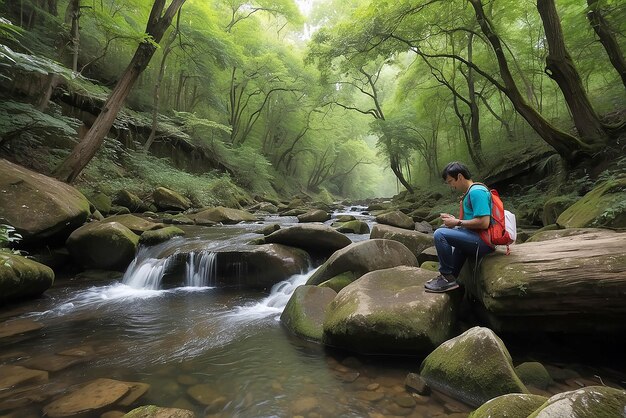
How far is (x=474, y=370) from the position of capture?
2.68 metres

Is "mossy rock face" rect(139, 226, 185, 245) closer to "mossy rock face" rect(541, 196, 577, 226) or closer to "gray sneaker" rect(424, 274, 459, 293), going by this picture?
"gray sneaker" rect(424, 274, 459, 293)

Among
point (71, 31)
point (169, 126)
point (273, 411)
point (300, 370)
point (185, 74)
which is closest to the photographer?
point (273, 411)

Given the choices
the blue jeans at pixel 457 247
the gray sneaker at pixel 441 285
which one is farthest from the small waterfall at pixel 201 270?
the blue jeans at pixel 457 247

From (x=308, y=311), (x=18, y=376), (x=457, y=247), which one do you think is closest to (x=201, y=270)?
(x=308, y=311)

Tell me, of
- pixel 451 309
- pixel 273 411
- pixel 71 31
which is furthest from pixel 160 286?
pixel 71 31

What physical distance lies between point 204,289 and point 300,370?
3.81 meters

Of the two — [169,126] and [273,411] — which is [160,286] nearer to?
[273,411]

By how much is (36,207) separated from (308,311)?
5604 mm

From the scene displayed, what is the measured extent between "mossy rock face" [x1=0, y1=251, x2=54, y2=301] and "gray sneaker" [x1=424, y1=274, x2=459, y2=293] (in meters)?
5.77

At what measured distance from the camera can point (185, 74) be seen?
1989 centimetres

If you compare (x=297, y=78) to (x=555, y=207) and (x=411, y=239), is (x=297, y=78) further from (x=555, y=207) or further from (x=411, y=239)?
(x=411, y=239)

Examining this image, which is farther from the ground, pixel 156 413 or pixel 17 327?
pixel 17 327

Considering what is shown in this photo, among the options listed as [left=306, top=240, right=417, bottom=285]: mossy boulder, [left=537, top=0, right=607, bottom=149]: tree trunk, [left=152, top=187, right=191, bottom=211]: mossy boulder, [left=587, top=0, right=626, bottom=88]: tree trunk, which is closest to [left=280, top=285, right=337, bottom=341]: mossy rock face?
[left=306, top=240, right=417, bottom=285]: mossy boulder

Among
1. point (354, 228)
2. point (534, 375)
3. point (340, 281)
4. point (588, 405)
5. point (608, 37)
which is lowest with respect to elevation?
point (534, 375)
